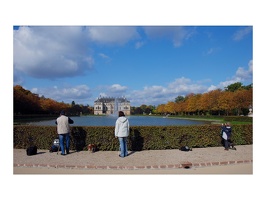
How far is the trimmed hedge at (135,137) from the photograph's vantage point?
31.3 feet

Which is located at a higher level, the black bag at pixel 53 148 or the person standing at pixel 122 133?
the person standing at pixel 122 133

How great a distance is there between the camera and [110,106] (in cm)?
9825

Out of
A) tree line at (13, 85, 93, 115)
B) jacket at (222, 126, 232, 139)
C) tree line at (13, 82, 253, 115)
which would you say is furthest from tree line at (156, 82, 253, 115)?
jacket at (222, 126, 232, 139)

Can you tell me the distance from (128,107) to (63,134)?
8144 cm

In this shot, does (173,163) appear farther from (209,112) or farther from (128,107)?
(128,107)

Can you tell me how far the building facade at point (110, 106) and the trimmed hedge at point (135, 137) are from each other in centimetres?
7851

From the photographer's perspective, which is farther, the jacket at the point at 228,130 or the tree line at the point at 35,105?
the tree line at the point at 35,105

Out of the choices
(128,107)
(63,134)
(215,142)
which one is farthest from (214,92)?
(63,134)

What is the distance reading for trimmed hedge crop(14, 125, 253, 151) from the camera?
953 centimetres

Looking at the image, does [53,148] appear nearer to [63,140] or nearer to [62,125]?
[63,140]

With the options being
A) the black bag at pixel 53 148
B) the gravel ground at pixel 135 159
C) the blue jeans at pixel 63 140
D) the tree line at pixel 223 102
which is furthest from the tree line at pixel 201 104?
the gravel ground at pixel 135 159

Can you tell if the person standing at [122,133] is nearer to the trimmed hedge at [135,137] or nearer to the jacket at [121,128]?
the jacket at [121,128]

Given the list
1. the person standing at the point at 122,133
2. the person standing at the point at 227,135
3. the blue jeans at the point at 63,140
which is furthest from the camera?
the person standing at the point at 227,135

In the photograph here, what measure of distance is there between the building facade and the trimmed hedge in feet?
258
